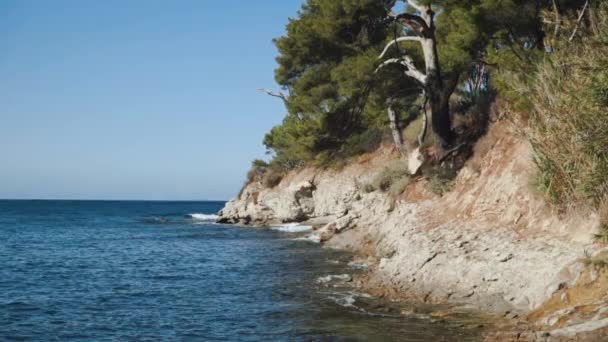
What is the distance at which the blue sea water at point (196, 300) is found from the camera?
12.8 metres

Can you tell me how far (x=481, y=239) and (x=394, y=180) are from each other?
10170 millimetres

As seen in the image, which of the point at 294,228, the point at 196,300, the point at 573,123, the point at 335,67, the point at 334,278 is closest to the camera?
the point at 573,123

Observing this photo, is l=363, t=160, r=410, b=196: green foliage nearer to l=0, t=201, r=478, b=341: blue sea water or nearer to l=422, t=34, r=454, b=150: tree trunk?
l=422, t=34, r=454, b=150: tree trunk

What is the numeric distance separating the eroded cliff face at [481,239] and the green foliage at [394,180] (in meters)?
0.39

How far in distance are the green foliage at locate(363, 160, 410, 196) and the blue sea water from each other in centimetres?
380

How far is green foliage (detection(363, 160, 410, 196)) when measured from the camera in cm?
2453

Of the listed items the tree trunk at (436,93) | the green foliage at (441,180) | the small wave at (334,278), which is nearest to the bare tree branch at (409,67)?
the tree trunk at (436,93)

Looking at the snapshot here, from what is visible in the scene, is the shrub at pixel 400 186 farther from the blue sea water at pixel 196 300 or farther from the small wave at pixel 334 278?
the small wave at pixel 334 278

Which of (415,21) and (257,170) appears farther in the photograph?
(257,170)

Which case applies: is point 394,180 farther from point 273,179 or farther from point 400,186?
point 273,179

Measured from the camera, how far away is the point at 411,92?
2505 centimetres

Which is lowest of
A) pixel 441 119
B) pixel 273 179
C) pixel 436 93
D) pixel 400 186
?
pixel 400 186

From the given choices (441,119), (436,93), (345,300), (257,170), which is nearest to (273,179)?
(257,170)

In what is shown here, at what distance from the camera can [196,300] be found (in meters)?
17.0
